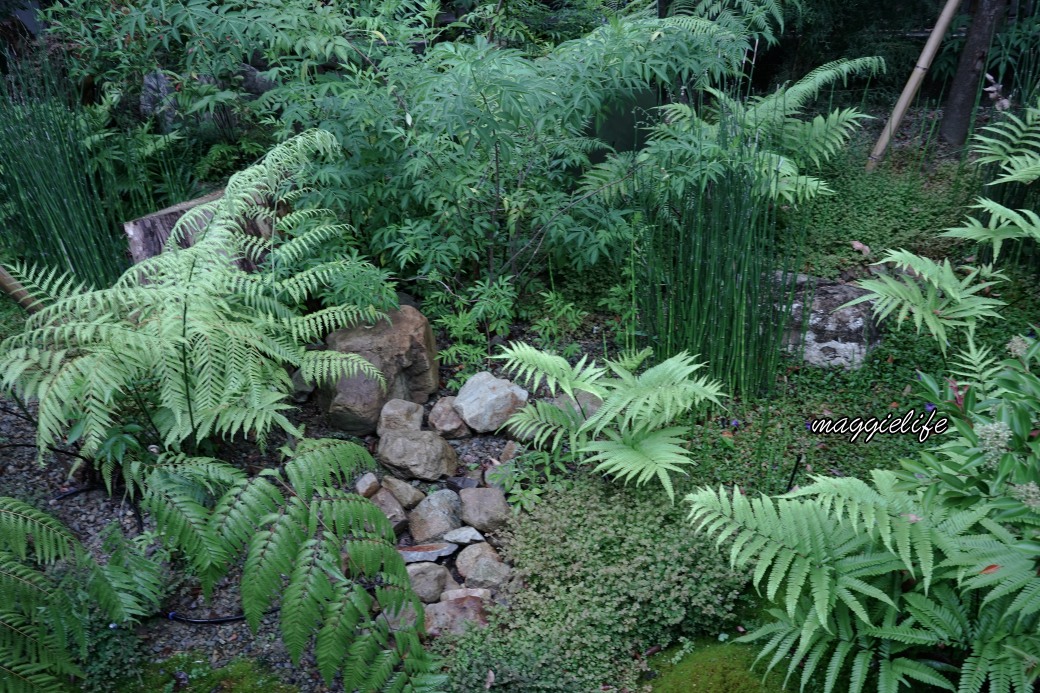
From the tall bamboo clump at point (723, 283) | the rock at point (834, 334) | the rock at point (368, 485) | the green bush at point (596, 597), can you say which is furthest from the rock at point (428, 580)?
the rock at point (834, 334)

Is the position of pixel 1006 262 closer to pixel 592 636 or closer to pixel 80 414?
pixel 592 636

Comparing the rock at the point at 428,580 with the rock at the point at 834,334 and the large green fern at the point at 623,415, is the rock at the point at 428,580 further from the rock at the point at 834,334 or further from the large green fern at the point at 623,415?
the rock at the point at 834,334

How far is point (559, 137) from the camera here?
3680 millimetres

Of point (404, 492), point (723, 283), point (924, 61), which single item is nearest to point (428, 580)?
point (404, 492)

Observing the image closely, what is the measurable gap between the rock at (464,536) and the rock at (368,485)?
336 millimetres

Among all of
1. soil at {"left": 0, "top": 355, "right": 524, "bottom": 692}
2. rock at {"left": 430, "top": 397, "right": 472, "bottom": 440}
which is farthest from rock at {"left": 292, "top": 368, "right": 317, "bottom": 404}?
rock at {"left": 430, "top": 397, "right": 472, "bottom": 440}

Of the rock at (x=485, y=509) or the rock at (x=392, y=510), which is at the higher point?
the rock at (x=392, y=510)

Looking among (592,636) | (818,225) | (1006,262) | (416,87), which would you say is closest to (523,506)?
(592,636)

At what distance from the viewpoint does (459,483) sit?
9.56 ft

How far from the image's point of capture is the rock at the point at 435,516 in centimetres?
268

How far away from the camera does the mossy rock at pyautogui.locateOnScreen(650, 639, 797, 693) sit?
7.09 ft

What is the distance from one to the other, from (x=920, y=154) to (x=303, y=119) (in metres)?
3.35

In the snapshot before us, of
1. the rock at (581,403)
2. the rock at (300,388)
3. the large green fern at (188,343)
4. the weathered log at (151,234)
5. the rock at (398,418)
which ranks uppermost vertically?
the weathered log at (151,234)

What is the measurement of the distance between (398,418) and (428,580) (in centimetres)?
74
